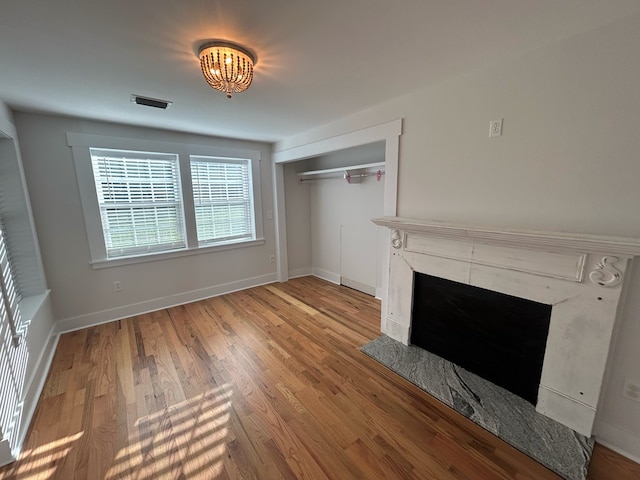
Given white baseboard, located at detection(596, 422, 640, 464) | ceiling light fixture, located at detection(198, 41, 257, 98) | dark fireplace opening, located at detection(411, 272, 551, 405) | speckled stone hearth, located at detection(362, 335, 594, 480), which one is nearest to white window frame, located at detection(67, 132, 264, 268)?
ceiling light fixture, located at detection(198, 41, 257, 98)

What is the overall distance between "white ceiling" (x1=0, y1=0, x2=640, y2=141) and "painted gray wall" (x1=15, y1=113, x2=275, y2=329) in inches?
18.9

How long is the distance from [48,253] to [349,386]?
133 inches

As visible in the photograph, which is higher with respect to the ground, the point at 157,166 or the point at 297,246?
the point at 157,166

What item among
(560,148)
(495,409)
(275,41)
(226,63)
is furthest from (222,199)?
(495,409)

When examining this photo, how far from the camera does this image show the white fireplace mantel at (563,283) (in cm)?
143

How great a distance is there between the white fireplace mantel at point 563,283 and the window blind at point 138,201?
3213 mm

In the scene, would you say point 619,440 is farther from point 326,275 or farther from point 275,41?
point 326,275

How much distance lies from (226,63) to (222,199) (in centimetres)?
268

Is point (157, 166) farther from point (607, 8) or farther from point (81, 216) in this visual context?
point (607, 8)

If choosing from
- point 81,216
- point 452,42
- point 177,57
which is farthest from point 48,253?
point 452,42

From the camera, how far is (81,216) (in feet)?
9.48

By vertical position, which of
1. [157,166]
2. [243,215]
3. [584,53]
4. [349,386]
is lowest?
[349,386]

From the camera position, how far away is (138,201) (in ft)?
10.6

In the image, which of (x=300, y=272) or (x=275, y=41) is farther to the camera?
(x=300, y=272)
